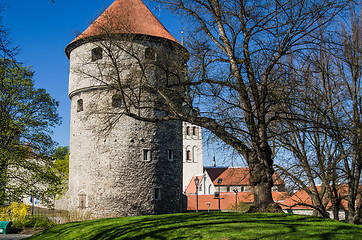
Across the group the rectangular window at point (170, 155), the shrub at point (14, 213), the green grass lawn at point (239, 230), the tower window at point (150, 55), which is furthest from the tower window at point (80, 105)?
the green grass lawn at point (239, 230)

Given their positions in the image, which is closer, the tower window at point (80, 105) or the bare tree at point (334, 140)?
the bare tree at point (334, 140)

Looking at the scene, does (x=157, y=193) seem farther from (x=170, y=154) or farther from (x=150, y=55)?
(x=150, y=55)

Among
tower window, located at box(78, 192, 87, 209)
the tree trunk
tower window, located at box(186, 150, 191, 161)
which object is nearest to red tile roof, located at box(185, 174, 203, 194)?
tower window, located at box(186, 150, 191, 161)

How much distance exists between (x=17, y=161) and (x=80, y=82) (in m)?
6.33

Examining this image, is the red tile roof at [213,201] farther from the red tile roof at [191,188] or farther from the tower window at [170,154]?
the tower window at [170,154]

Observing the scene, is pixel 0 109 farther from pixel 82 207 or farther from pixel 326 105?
pixel 326 105

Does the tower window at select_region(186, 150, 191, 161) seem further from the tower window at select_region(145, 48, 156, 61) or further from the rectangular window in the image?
the tower window at select_region(145, 48, 156, 61)

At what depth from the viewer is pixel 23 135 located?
723 inches

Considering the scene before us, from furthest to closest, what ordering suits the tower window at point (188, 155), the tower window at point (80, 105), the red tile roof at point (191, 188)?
the tower window at point (188, 155) → the red tile roof at point (191, 188) → the tower window at point (80, 105)

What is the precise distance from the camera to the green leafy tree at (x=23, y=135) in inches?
679

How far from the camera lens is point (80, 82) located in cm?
2166

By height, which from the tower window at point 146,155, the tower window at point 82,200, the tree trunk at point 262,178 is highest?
the tower window at point 146,155

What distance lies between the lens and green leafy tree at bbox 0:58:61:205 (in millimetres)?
17234

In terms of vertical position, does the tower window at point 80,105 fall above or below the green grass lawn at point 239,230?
above
